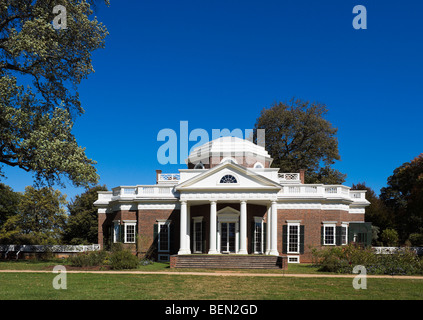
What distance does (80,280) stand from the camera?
19406mm

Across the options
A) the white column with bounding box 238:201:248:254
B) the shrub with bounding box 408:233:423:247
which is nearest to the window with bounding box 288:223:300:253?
the white column with bounding box 238:201:248:254

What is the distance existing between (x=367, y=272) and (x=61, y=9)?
24837 millimetres

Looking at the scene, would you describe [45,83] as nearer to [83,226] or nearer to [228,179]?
Result: [228,179]

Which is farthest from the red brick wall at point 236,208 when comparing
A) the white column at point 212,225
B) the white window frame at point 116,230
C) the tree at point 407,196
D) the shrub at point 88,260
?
the tree at point 407,196

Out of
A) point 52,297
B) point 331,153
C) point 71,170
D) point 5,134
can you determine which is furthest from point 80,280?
point 331,153

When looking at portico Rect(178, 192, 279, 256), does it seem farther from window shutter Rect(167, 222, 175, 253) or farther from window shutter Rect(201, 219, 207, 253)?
window shutter Rect(167, 222, 175, 253)

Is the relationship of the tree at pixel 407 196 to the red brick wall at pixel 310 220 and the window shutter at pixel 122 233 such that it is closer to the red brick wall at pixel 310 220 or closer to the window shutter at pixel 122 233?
the red brick wall at pixel 310 220

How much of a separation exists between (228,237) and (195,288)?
17.4 meters

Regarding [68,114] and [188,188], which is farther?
[188,188]

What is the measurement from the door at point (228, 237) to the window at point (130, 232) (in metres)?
8.04

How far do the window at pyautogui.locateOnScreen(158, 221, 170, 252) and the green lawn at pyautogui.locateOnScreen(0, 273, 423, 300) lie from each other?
13835 millimetres

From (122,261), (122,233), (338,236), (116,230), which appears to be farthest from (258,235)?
(122,261)
